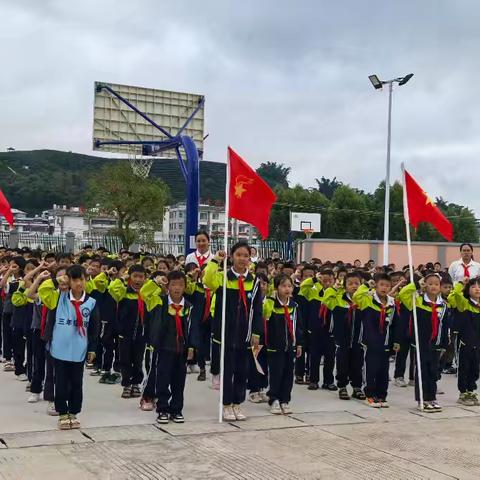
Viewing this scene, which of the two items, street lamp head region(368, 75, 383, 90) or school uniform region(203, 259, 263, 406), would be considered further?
street lamp head region(368, 75, 383, 90)

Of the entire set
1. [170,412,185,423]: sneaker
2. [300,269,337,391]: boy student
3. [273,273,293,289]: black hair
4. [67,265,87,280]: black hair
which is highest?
[67,265,87,280]: black hair

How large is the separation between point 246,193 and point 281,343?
1.67 metres

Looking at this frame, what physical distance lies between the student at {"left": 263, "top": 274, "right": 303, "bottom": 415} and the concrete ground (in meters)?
0.22

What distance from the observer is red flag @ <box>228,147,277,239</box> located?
24.7 feet

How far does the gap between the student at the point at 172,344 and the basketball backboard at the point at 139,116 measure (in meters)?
18.9

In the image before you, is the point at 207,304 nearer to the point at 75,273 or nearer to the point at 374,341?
the point at 374,341

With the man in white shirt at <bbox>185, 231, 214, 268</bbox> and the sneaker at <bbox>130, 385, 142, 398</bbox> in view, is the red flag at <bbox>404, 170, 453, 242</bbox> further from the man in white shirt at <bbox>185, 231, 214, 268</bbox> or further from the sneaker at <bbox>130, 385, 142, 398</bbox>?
the sneaker at <bbox>130, 385, 142, 398</bbox>

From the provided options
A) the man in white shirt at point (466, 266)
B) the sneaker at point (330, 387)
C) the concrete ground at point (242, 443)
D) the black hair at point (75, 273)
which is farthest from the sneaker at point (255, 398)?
the man in white shirt at point (466, 266)

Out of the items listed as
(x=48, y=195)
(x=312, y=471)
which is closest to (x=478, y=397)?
(x=312, y=471)

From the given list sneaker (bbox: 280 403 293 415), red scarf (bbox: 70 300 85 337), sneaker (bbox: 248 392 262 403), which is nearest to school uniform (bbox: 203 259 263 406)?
sneaker (bbox: 280 403 293 415)

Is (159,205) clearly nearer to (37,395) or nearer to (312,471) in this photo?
(37,395)

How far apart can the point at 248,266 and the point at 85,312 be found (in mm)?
1740

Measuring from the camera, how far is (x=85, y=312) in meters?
6.60

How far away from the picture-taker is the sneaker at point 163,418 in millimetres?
6648
